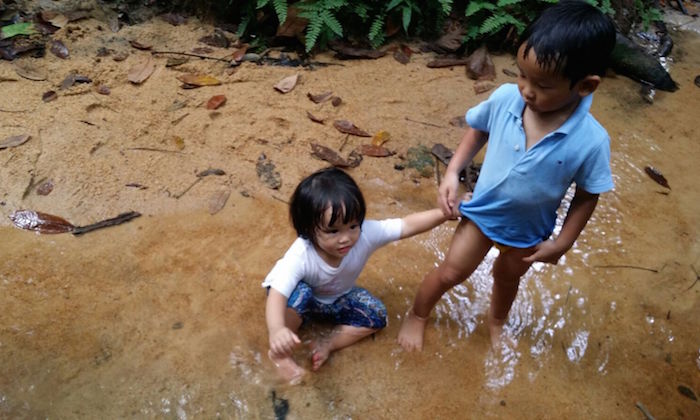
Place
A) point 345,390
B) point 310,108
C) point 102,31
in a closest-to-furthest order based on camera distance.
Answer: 1. point 345,390
2. point 310,108
3. point 102,31

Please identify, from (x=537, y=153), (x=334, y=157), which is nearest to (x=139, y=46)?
(x=334, y=157)

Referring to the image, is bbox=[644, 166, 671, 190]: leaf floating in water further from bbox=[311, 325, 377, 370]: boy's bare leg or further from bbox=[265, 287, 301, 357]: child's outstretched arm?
bbox=[265, 287, 301, 357]: child's outstretched arm

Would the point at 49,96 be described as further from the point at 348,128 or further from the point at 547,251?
the point at 547,251

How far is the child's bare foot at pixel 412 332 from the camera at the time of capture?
2678mm

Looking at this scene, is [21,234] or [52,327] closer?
[52,327]

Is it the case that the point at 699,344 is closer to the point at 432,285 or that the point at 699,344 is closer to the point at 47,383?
the point at 432,285

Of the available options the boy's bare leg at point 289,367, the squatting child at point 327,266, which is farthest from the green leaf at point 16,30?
the boy's bare leg at point 289,367

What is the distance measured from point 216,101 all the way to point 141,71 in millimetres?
769

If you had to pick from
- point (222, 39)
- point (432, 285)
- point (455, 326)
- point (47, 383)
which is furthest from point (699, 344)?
point (222, 39)

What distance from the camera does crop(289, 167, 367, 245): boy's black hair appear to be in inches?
83.0

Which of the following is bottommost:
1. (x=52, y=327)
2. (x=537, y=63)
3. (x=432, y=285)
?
(x=52, y=327)

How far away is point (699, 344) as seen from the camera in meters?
2.84

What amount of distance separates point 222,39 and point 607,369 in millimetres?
4068

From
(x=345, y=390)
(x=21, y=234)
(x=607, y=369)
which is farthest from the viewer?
(x=21, y=234)
